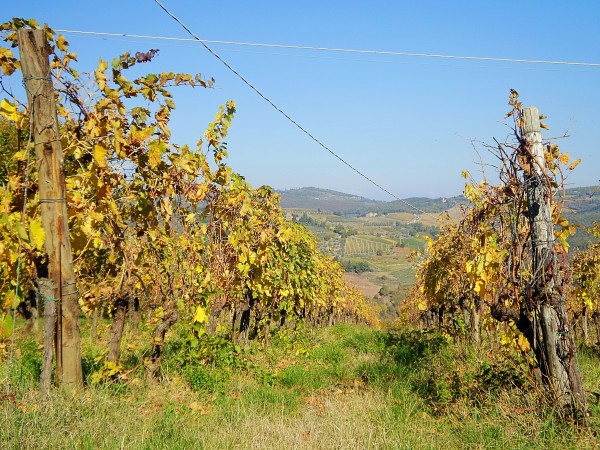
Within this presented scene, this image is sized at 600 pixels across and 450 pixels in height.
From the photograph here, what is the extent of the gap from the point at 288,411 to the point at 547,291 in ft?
9.40

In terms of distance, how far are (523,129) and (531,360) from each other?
217 centimetres

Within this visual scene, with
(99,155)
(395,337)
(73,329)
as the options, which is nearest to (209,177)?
(99,155)

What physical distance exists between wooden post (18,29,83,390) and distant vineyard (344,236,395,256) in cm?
13007

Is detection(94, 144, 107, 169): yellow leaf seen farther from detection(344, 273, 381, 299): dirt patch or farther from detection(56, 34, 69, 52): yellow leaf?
detection(344, 273, 381, 299): dirt patch

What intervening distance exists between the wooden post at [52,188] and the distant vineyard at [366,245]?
5121 inches

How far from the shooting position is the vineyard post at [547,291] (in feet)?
12.9

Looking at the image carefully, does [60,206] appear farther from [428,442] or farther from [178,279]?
[428,442]

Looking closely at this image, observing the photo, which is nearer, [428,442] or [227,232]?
[428,442]

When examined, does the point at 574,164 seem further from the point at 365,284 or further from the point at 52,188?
the point at 365,284

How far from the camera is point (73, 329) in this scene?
376 centimetres

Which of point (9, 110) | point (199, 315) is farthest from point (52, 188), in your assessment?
point (199, 315)

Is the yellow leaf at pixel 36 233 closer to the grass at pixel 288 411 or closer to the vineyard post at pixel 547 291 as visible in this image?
the grass at pixel 288 411

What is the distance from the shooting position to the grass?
3.38 metres

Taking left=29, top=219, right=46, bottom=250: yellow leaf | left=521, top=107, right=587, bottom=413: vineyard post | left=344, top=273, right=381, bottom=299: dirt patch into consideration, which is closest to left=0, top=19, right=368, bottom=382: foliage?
left=29, top=219, right=46, bottom=250: yellow leaf
